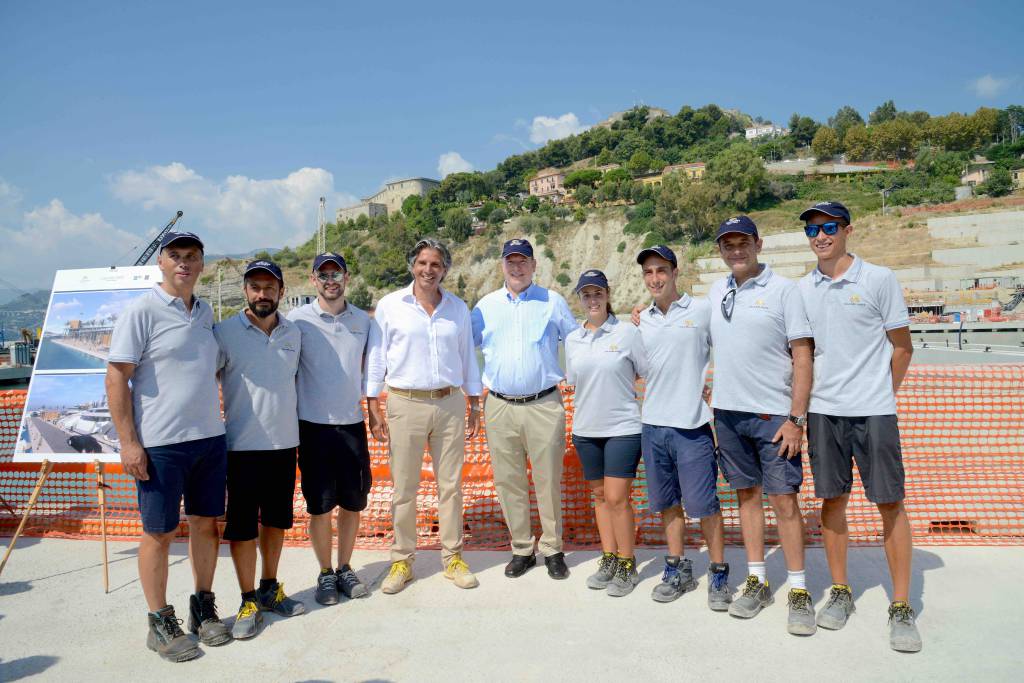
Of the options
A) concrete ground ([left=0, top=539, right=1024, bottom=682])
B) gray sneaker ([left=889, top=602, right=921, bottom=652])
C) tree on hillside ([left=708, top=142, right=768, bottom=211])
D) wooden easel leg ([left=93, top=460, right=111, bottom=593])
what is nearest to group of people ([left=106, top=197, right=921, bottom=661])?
gray sneaker ([left=889, top=602, right=921, bottom=652])

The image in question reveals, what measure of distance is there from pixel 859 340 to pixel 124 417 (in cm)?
366

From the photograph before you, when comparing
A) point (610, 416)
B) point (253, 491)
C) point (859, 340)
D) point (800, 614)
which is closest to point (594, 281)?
point (610, 416)

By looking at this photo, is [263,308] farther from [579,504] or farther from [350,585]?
[579,504]

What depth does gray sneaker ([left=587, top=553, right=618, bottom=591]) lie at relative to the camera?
11.6 feet

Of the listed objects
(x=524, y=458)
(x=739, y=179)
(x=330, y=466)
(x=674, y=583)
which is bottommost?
(x=674, y=583)

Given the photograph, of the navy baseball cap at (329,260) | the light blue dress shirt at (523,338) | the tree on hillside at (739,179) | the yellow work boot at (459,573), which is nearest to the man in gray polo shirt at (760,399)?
the light blue dress shirt at (523,338)

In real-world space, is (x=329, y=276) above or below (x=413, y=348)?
above

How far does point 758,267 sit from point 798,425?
3.03ft

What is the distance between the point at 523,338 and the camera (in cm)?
378

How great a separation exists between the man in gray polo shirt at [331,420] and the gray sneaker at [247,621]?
15.4 inches

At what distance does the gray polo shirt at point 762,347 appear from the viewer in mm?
3139

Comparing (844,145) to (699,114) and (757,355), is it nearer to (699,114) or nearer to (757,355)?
(699,114)

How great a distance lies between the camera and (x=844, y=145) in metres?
90.1

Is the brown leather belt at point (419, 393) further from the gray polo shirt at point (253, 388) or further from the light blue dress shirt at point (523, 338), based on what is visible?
the gray polo shirt at point (253, 388)
